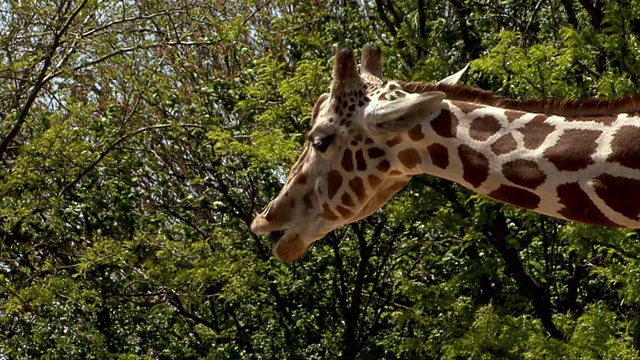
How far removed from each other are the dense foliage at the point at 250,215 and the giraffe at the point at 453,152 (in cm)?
475

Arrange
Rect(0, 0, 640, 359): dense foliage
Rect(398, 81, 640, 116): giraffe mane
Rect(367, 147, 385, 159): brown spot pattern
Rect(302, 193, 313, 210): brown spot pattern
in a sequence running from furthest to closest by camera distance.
Result: 1. Rect(0, 0, 640, 359): dense foliage
2. Rect(302, 193, 313, 210): brown spot pattern
3. Rect(367, 147, 385, 159): brown spot pattern
4. Rect(398, 81, 640, 116): giraffe mane

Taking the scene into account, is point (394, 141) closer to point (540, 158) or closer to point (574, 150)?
point (540, 158)

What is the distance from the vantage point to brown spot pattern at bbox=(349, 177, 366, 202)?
21.1 ft

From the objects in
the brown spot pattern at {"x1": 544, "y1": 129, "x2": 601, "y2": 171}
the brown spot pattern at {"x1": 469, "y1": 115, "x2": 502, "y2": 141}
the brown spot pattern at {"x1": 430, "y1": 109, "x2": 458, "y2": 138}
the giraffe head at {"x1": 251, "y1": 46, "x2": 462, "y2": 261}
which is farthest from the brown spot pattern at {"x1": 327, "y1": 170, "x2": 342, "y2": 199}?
the brown spot pattern at {"x1": 544, "y1": 129, "x2": 601, "y2": 171}

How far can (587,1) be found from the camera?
39.8ft

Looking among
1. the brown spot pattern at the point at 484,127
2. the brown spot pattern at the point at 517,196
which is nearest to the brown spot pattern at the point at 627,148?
the brown spot pattern at the point at 517,196

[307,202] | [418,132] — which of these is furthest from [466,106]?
[307,202]

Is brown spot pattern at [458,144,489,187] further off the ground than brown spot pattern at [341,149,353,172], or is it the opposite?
brown spot pattern at [341,149,353,172]

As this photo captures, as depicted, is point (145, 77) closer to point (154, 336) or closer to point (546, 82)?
point (154, 336)

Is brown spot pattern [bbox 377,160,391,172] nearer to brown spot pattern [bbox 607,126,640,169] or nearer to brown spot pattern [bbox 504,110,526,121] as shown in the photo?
brown spot pattern [bbox 504,110,526,121]

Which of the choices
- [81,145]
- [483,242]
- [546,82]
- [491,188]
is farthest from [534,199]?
[81,145]

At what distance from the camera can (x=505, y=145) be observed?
5871 mm

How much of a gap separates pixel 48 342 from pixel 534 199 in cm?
925

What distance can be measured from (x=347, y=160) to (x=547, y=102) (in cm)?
96
